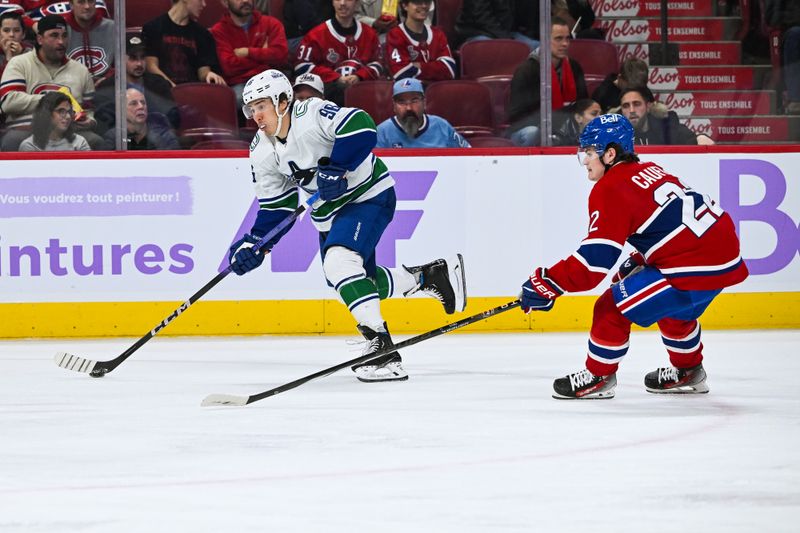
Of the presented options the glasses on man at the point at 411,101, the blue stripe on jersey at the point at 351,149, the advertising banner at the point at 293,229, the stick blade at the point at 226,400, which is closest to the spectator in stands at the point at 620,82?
the advertising banner at the point at 293,229

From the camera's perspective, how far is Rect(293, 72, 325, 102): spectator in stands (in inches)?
243

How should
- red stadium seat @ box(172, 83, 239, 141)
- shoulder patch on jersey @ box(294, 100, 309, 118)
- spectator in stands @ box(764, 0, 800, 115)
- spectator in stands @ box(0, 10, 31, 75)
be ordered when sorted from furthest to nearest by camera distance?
spectator in stands @ box(764, 0, 800, 115)
red stadium seat @ box(172, 83, 239, 141)
spectator in stands @ box(0, 10, 31, 75)
shoulder patch on jersey @ box(294, 100, 309, 118)

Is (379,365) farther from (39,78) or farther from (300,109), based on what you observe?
(39,78)

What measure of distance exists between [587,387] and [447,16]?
2800mm

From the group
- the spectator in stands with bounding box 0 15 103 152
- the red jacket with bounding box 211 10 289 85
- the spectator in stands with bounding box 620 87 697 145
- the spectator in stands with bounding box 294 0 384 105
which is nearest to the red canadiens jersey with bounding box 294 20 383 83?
the spectator in stands with bounding box 294 0 384 105

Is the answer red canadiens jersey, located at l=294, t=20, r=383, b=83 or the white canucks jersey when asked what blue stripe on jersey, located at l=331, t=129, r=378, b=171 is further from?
red canadiens jersey, located at l=294, t=20, r=383, b=83

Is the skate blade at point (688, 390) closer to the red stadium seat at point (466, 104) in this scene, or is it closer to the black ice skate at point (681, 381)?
the black ice skate at point (681, 381)

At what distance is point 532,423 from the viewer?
3.53m

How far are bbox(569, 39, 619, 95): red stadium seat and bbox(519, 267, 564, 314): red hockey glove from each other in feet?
8.58

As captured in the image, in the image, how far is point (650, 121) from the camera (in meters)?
6.29

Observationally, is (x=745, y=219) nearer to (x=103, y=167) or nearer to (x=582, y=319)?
(x=582, y=319)

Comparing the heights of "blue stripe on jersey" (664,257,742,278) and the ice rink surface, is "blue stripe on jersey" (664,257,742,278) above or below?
above

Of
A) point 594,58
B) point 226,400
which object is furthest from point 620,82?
point 226,400

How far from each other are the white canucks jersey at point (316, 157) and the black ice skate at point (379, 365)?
54cm
